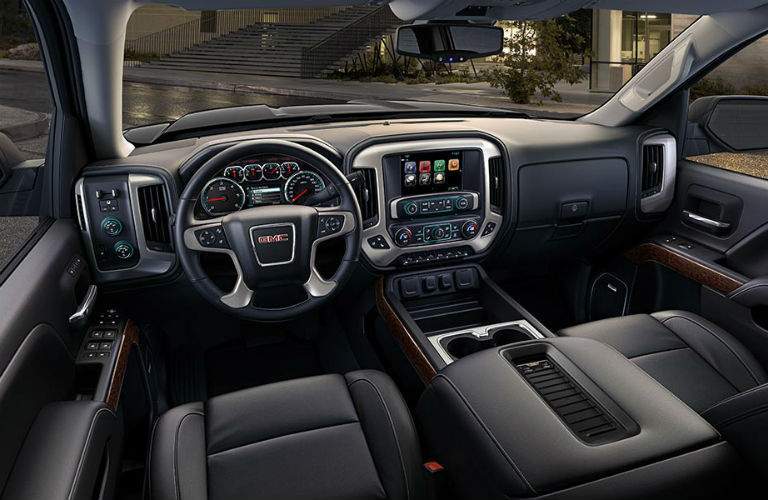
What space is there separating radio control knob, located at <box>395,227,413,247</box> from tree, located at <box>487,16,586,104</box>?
8443 millimetres

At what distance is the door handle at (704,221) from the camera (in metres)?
3.34

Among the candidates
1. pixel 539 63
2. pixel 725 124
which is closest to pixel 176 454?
pixel 725 124

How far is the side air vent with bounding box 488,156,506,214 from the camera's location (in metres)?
3.25

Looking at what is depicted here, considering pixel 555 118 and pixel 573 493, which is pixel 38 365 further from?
pixel 555 118

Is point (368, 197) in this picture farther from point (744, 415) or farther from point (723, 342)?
point (744, 415)

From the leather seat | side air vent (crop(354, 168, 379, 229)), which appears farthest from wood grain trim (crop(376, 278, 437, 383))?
the leather seat

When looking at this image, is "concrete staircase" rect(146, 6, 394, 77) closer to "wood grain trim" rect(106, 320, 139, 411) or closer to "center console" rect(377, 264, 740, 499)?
"wood grain trim" rect(106, 320, 139, 411)

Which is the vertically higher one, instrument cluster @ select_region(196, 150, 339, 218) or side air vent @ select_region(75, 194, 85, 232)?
instrument cluster @ select_region(196, 150, 339, 218)

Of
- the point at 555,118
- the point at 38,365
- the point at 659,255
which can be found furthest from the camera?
the point at 555,118

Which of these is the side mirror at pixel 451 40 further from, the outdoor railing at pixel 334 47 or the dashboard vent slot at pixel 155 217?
the outdoor railing at pixel 334 47

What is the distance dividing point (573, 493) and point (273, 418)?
0.93 meters

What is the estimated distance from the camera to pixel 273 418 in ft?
6.68

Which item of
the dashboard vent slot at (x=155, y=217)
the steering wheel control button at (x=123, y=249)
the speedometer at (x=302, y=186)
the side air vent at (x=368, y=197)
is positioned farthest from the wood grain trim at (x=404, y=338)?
the steering wheel control button at (x=123, y=249)

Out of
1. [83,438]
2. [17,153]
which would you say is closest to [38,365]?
[83,438]
